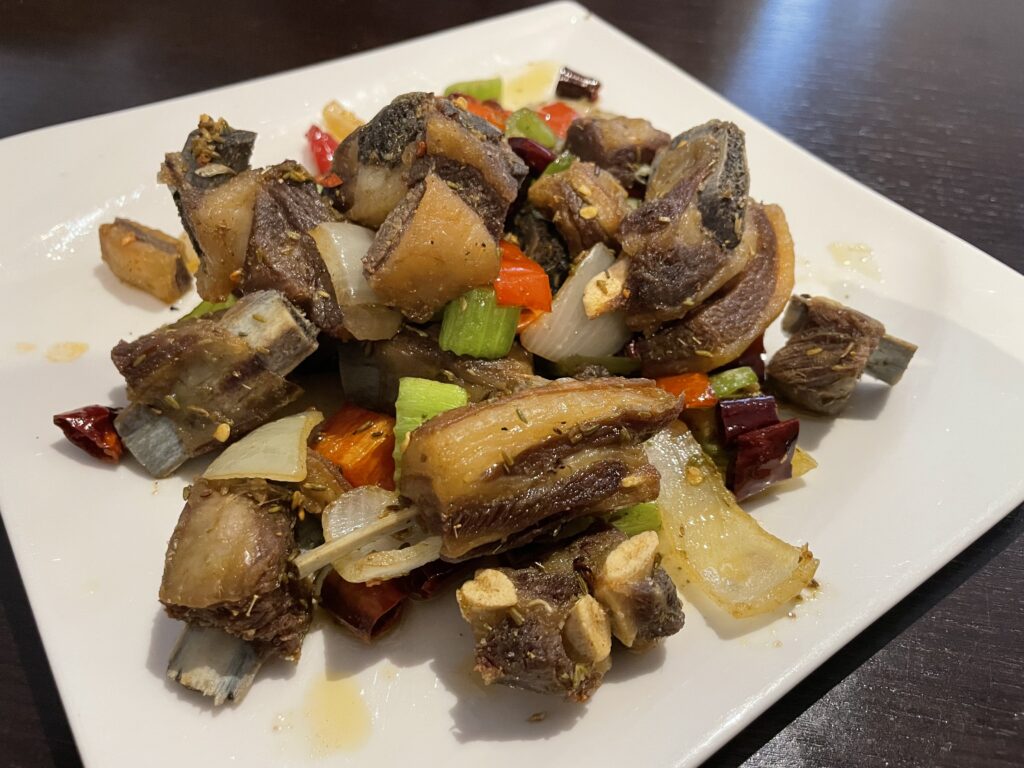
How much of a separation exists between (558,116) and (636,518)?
2.09m

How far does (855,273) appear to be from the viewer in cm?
296

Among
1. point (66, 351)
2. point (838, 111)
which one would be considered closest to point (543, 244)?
point (66, 351)

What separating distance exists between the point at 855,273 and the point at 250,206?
2.27 metres

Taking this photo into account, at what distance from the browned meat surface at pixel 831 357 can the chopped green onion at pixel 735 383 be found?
0.15 m

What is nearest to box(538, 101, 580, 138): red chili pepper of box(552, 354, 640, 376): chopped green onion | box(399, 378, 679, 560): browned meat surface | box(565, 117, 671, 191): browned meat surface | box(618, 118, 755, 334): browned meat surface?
box(565, 117, 671, 191): browned meat surface

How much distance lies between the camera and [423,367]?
221 cm

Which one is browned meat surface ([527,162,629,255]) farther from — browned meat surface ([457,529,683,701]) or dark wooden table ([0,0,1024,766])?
dark wooden table ([0,0,1024,766])

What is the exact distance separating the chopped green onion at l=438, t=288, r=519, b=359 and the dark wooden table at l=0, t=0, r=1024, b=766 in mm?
1285

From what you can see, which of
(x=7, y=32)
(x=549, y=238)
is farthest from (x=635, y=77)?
(x=7, y=32)

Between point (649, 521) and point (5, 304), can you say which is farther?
point (5, 304)

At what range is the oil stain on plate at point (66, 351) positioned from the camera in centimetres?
246

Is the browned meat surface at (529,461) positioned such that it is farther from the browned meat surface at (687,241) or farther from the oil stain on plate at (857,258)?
the oil stain on plate at (857,258)

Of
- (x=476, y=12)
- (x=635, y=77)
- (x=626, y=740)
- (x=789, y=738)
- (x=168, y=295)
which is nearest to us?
(x=626, y=740)

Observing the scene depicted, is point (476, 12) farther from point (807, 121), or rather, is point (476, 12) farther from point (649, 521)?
point (649, 521)
